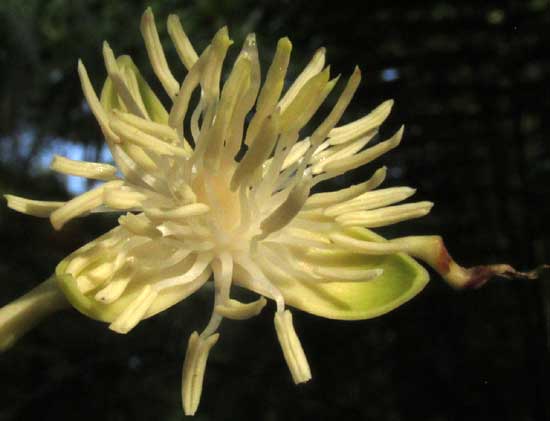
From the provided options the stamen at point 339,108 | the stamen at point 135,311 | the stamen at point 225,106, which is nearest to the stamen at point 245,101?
the stamen at point 225,106

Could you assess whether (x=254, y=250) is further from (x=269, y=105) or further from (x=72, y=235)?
(x=72, y=235)

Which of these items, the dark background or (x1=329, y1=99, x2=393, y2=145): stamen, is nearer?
(x1=329, y1=99, x2=393, y2=145): stamen

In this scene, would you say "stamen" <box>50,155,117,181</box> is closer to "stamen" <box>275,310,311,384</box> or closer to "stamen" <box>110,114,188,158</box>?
"stamen" <box>110,114,188,158</box>

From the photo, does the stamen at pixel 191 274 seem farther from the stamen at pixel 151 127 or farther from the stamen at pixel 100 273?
the stamen at pixel 151 127

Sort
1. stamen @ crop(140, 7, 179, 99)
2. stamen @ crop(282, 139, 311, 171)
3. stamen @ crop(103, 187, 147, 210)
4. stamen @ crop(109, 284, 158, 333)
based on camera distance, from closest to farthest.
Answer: stamen @ crop(109, 284, 158, 333), stamen @ crop(103, 187, 147, 210), stamen @ crop(140, 7, 179, 99), stamen @ crop(282, 139, 311, 171)

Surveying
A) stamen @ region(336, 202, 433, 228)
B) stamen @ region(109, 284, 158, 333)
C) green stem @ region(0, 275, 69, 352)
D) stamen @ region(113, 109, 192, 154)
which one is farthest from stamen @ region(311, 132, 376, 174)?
green stem @ region(0, 275, 69, 352)

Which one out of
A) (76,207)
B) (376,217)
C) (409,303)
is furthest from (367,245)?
(409,303)
